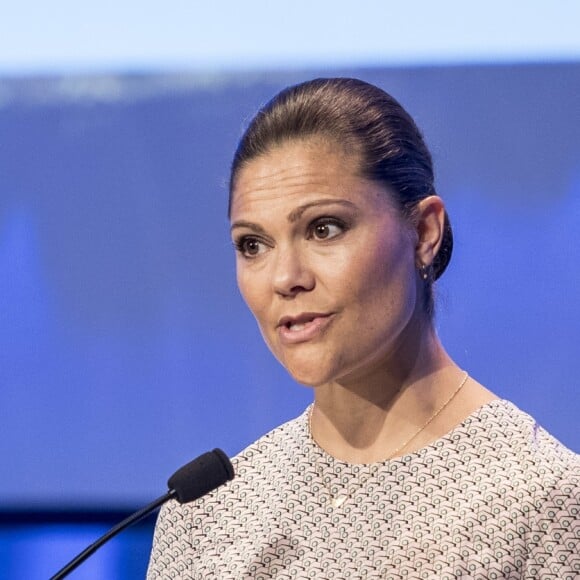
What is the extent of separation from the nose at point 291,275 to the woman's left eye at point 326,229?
1.4 inches

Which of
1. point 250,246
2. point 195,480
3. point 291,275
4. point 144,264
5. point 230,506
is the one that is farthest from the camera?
point 144,264

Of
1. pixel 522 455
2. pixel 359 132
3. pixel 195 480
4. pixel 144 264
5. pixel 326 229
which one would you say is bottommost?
pixel 522 455

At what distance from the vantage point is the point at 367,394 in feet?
5.71

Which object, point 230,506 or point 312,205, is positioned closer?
point 312,205

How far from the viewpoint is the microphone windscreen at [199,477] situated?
4.71 feet

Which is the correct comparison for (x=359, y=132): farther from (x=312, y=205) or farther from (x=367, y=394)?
(x=367, y=394)

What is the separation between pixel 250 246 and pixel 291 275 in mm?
124

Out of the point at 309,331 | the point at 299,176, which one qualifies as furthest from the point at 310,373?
the point at 299,176

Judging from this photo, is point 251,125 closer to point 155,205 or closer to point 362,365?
point 362,365

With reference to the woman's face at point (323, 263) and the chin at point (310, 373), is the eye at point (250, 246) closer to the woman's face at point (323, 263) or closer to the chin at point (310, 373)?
the woman's face at point (323, 263)

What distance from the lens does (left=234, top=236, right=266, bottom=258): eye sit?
1.67 m

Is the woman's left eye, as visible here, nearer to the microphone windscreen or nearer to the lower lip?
the lower lip

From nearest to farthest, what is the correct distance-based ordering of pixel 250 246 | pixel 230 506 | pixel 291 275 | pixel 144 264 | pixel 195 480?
pixel 195 480 < pixel 291 275 < pixel 250 246 < pixel 230 506 < pixel 144 264

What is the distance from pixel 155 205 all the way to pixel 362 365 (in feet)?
4.93
